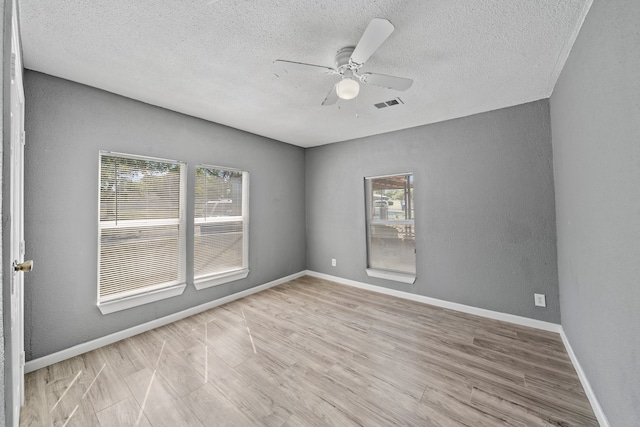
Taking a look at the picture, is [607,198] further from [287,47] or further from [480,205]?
[287,47]

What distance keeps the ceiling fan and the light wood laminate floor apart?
2.21 m

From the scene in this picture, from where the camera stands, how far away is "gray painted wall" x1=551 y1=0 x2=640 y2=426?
115 centimetres

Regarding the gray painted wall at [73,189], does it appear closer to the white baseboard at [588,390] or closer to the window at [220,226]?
the window at [220,226]

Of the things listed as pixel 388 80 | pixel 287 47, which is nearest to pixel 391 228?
pixel 388 80

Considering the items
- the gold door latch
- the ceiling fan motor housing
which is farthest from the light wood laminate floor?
the ceiling fan motor housing

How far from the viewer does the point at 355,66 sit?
1.86 metres

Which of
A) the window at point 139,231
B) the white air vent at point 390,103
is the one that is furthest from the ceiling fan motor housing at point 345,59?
the window at point 139,231

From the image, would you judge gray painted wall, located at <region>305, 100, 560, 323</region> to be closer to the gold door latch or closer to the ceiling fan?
the ceiling fan

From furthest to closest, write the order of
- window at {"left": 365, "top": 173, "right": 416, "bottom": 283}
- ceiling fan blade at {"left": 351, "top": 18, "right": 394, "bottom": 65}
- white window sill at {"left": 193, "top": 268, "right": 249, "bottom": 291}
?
window at {"left": 365, "top": 173, "right": 416, "bottom": 283}, white window sill at {"left": 193, "top": 268, "right": 249, "bottom": 291}, ceiling fan blade at {"left": 351, "top": 18, "right": 394, "bottom": 65}

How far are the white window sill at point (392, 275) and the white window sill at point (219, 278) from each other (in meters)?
1.97

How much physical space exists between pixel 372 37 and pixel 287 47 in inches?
27.8

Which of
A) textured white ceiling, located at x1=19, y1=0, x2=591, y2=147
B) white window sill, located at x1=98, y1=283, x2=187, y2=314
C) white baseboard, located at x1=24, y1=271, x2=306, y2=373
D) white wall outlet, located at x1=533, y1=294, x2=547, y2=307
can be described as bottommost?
white baseboard, located at x1=24, y1=271, x2=306, y2=373

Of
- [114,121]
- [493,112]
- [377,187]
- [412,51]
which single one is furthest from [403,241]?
[114,121]

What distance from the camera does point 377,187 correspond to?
408cm
